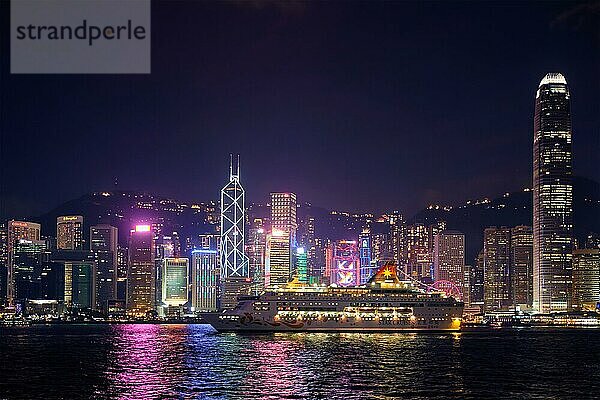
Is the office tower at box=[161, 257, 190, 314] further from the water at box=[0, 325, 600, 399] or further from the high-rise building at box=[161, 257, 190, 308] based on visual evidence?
the water at box=[0, 325, 600, 399]

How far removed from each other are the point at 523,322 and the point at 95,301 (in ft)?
191

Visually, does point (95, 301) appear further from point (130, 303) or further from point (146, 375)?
point (146, 375)

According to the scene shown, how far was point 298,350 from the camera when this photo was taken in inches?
1607

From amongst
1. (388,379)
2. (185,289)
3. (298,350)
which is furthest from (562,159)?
(388,379)

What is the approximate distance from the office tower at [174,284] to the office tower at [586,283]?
173ft

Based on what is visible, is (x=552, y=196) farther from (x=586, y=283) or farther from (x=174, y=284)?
(x=174, y=284)

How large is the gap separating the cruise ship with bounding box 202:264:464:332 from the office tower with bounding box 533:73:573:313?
57046 mm

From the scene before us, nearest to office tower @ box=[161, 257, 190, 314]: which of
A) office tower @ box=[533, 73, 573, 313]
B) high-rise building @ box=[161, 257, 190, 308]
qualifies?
high-rise building @ box=[161, 257, 190, 308]

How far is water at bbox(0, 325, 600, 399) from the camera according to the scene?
25406 mm

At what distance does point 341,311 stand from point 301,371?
28939 mm

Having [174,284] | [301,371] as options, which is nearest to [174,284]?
[174,284]

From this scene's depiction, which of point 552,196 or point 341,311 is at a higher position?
point 552,196

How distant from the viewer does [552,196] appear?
121 metres

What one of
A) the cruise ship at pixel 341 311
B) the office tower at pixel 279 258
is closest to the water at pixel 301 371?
the cruise ship at pixel 341 311
